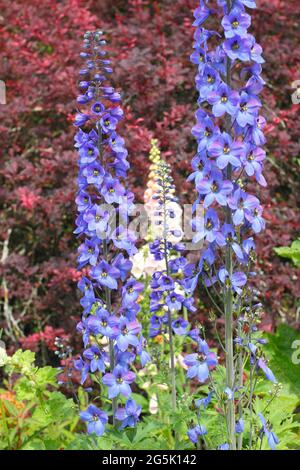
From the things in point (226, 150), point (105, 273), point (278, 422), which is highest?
point (226, 150)

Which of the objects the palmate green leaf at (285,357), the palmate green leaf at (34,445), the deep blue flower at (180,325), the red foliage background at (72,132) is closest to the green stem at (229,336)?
the deep blue flower at (180,325)

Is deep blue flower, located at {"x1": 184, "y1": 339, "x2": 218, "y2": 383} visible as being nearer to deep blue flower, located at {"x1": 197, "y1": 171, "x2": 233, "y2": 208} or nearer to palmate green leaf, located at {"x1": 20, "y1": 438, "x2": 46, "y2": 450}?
deep blue flower, located at {"x1": 197, "y1": 171, "x2": 233, "y2": 208}

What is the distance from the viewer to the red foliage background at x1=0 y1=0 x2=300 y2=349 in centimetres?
482

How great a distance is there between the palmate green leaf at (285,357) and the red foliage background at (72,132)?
0.15m

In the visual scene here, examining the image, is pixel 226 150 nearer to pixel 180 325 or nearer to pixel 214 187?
pixel 214 187

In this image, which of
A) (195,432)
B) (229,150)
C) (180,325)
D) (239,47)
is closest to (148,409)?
(180,325)

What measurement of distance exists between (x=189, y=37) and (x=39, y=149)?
117cm

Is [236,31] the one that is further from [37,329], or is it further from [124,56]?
[37,329]

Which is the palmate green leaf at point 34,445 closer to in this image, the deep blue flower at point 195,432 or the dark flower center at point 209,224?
the deep blue flower at point 195,432

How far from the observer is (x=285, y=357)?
177 inches

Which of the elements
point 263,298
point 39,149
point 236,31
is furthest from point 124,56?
point 236,31

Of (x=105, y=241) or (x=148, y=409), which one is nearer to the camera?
(x=105, y=241)

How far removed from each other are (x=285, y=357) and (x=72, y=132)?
1.84 metres

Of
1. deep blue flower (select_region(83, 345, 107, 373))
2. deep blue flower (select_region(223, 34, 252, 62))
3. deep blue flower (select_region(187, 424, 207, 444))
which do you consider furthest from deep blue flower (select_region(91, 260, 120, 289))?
deep blue flower (select_region(223, 34, 252, 62))
